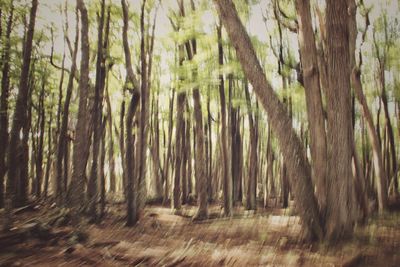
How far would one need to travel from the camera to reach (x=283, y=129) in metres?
5.82

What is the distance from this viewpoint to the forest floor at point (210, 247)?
16.5 ft

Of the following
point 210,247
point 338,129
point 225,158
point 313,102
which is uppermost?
point 313,102

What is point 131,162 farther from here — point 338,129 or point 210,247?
point 338,129

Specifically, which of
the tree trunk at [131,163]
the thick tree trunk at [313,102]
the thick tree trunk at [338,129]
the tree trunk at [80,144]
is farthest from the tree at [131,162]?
the thick tree trunk at [338,129]

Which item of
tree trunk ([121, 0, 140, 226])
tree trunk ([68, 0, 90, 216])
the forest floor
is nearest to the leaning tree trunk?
the forest floor

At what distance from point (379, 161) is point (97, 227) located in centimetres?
960

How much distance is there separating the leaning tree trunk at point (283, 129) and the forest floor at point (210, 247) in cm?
57

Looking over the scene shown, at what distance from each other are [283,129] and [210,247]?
9.99ft

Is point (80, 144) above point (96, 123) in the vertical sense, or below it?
below

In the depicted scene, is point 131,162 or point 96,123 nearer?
point 131,162

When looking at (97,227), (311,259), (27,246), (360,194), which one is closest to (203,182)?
(97,227)

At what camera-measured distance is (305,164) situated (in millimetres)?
5773

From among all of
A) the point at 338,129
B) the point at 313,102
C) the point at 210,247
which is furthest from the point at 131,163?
the point at 338,129

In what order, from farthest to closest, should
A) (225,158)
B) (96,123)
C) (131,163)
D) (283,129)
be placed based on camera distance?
(225,158)
(96,123)
(131,163)
(283,129)
